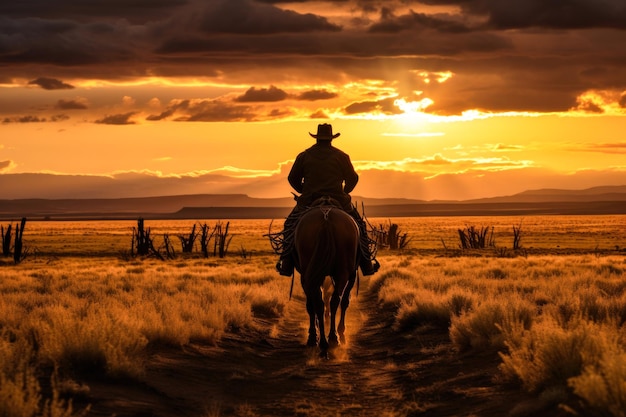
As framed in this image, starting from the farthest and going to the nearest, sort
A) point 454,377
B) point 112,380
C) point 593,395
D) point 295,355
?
point 295,355 < point 454,377 < point 112,380 < point 593,395

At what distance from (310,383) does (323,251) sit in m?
2.59

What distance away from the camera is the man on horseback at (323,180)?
15.2 m

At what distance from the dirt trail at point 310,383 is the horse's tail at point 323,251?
4.26ft

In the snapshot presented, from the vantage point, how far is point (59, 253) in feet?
233

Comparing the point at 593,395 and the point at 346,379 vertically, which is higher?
the point at 593,395

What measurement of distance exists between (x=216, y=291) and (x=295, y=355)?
838cm

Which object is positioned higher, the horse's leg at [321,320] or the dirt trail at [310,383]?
the horse's leg at [321,320]

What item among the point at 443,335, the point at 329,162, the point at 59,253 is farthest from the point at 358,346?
the point at 59,253

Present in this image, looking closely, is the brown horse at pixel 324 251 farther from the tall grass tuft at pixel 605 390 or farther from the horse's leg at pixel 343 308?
the tall grass tuft at pixel 605 390

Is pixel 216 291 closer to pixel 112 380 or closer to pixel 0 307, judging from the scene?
pixel 0 307

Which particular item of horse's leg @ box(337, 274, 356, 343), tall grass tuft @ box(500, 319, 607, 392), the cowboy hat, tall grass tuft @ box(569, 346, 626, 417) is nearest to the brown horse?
horse's leg @ box(337, 274, 356, 343)

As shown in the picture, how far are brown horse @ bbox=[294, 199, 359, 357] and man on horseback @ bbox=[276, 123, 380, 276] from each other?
0.79m

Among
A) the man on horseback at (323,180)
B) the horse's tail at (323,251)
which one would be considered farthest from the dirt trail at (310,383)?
the man on horseback at (323,180)

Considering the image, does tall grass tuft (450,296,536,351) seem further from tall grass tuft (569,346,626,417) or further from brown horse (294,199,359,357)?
tall grass tuft (569,346,626,417)
